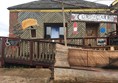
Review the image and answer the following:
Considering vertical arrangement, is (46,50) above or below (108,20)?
below

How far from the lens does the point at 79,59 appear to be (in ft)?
24.0

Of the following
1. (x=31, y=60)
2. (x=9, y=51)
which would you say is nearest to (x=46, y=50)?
(x=31, y=60)

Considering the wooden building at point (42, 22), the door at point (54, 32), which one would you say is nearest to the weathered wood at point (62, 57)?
the wooden building at point (42, 22)

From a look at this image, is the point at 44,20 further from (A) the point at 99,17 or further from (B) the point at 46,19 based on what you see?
(A) the point at 99,17

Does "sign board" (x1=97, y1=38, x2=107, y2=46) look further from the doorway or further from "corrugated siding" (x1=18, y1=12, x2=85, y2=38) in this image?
the doorway

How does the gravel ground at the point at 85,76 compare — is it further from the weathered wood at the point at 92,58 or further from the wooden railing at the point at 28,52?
the wooden railing at the point at 28,52

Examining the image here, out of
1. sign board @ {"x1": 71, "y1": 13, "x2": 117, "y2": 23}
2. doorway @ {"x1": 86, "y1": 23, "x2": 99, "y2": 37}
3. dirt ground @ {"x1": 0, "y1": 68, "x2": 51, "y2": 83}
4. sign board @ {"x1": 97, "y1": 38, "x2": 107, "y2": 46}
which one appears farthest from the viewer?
doorway @ {"x1": 86, "y1": 23, "x2": 99, "y2": 37}

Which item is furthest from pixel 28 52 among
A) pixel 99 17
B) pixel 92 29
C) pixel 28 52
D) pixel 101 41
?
pixel 92 29

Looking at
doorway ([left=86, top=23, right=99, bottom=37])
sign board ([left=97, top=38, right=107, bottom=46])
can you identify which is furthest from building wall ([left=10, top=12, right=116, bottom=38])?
sign board ([left=97, top=38, right=107, bottom=46])

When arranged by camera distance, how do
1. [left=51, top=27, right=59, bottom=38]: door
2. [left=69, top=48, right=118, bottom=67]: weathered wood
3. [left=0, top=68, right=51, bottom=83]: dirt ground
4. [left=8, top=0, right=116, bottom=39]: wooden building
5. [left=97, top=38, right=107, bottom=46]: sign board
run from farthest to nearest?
[left=51, top=27, right=59, bottom=38]: door
[left=8, top=0, right=116, bottom=39]: wooden building
[left=97, top=38, right=107, bottom=46]: sign board
[left=0, top=68, right=51, bottom=83]: dirt ground
[left=69, top=48, right=118, bottom=67]: weathered wood

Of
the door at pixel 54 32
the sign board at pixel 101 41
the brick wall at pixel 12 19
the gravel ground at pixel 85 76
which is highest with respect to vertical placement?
the brick wall at pixel 12 19

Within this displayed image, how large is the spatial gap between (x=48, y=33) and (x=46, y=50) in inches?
221

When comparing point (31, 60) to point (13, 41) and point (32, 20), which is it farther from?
point (32, 20)

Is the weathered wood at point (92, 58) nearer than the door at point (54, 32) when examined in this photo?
Yes
